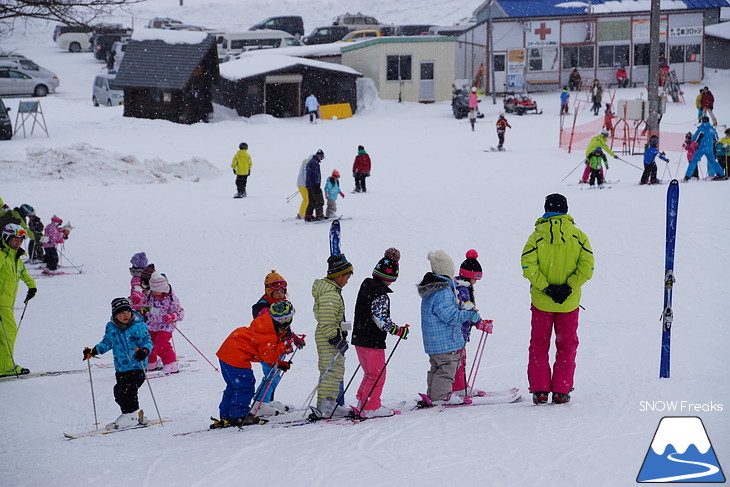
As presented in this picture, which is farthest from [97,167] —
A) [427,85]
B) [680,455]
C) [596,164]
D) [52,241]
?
[680,455]

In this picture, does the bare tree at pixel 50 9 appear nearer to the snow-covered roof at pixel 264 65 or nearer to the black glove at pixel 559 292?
the black glove at pixel 559 292

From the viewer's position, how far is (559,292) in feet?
20.9

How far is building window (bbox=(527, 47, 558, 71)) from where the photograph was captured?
4175 centimetres

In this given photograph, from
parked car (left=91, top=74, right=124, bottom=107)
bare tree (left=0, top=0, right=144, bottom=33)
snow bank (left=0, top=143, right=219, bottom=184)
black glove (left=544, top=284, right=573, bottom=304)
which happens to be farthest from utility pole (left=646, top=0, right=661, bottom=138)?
parked car (left=91, top=74, right=124, bottom=107)

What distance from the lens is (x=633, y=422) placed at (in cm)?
592

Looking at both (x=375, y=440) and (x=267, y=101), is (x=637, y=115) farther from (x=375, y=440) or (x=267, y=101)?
(x=375, y=440)

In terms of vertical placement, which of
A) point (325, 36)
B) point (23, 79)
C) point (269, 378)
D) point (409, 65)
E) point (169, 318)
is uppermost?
point (325, 36)

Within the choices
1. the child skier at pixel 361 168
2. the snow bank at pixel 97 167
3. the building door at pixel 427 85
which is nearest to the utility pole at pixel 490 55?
the building door at pixel 427 85

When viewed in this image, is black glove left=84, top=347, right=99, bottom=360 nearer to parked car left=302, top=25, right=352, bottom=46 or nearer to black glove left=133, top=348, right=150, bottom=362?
black glove left=133, top=348, right=150, bottom=362

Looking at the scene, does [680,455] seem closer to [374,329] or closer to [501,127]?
[374,329]

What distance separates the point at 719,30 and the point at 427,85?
14924 millimetres

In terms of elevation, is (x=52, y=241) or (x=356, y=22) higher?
(x=356, y=22)

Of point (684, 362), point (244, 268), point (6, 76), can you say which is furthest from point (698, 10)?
point (684, 362)

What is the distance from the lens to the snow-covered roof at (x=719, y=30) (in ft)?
138
